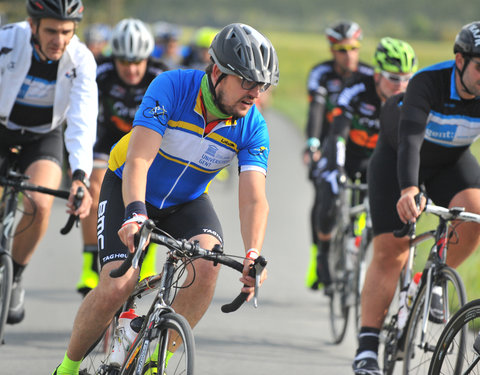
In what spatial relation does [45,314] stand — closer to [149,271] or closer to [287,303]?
[149,271]

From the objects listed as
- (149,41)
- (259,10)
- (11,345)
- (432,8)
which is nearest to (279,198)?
(149,41)

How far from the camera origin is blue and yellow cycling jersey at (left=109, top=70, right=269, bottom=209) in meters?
4.64

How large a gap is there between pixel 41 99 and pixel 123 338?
100 inches

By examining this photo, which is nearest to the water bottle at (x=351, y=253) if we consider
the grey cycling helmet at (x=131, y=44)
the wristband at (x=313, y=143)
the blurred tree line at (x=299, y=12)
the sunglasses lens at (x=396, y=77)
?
the sunglasses lens at (x=396, y=77)

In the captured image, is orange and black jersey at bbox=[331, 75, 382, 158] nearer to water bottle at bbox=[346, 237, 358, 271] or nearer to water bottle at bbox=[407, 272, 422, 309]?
water bottle at bbox=[346, 237, 358, 271]

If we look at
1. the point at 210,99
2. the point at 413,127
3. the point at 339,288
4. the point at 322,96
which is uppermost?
the point at 210,99

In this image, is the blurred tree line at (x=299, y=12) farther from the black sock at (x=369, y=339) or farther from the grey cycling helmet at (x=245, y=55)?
the grey cycling helmet at (x=245, y=55)

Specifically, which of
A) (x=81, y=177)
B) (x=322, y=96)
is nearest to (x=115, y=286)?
(x=81, y=177)

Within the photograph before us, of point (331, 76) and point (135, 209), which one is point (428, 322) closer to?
point (135, 209)

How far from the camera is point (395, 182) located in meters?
5.92

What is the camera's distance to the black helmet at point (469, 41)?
523cm

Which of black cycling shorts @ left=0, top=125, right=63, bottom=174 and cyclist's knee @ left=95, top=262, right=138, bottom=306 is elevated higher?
black cycling shorts @ left=0, top=125, right=63, bottom=174

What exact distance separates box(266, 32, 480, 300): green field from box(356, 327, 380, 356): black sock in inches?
46.5

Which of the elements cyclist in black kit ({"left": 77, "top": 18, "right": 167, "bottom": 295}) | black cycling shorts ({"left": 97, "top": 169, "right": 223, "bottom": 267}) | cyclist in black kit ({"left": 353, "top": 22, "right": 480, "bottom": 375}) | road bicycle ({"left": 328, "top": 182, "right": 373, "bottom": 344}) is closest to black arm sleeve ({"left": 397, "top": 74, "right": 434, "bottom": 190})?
cyclist in black kit ({"left": 353, "top": 22, "right": 480, "bottom": 375})
